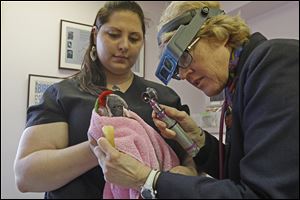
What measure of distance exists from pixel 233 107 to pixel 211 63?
111 mm

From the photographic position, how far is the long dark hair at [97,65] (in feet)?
2.52

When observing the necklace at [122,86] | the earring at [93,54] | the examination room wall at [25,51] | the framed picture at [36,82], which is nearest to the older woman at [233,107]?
the necklace at [122,86]

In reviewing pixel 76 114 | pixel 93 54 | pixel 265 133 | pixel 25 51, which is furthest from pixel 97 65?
pixel 25 51

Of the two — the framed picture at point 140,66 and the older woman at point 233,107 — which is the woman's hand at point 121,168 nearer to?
the older woman at point 233,107

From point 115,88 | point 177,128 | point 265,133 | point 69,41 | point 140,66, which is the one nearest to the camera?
point 265,133

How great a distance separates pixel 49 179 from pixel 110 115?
21cm

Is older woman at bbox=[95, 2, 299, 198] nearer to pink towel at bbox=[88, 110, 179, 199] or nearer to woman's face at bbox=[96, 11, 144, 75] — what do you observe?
pink towel at bbox=[88, 110, 179, 199]

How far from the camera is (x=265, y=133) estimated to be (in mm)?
429

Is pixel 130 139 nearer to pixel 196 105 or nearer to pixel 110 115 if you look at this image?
pixel 110 115

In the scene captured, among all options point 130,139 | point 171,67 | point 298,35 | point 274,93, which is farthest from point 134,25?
point 298,35

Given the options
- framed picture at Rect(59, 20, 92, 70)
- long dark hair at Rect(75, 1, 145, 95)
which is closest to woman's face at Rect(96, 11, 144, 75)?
long dark hair at Rect(75, 1, 145, 95)

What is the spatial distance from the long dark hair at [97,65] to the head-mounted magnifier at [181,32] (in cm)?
21

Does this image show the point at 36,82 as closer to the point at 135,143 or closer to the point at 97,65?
the point at 97,65

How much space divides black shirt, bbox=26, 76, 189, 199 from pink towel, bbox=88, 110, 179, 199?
0.03 metres
